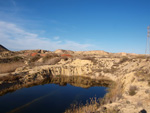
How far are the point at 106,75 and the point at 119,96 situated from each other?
1041cm

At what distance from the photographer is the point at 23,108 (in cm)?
900

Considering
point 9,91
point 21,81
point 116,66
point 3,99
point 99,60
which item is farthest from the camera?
point 99,60

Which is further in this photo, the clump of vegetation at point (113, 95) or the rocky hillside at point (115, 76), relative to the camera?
the clump of vegetation at point (113, 95)

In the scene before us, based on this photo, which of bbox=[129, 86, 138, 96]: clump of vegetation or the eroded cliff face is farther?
the eroded cliff face

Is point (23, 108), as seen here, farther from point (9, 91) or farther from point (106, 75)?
point (106, 75)

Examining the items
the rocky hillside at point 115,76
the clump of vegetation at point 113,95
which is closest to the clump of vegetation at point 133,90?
the rocky hillside at point 115,76

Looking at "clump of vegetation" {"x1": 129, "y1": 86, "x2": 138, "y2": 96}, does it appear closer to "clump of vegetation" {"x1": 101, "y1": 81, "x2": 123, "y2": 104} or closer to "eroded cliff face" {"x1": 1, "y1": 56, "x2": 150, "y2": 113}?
"eroded cliff face" {"x1": 1, "y1": 56, "x2": 150, "y2": 113}

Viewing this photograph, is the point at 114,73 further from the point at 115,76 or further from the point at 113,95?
the point at 113,95

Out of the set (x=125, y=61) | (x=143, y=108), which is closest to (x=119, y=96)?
(x=143, y=108)

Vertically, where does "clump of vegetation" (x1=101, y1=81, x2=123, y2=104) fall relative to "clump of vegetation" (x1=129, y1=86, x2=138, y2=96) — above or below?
below

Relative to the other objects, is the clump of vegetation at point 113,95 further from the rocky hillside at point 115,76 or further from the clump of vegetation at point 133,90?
the clump of vegetation at point 133,90

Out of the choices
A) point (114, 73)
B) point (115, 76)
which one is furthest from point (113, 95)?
point (114, 73)

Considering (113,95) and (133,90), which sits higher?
(133,90)

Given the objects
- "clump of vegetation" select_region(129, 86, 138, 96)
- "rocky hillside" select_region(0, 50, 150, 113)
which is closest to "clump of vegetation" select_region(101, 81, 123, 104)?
"rocky hillside" select_region(0, 50, 150, 113)
